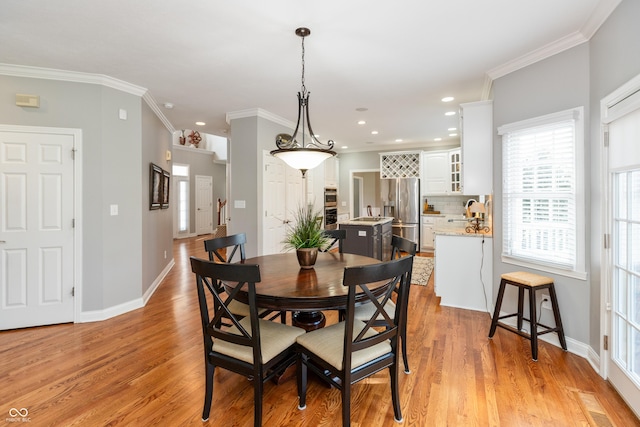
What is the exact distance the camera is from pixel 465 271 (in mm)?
3641

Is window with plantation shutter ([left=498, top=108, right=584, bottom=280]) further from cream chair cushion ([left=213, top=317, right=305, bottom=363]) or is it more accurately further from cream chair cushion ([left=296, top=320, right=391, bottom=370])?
cream chair cushion ([left=213, top=317, right=305, bottom=363])

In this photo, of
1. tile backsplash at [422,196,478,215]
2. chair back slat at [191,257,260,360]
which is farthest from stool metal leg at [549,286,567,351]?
tile backsplash at [422,196,478,215]

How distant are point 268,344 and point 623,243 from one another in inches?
91.6

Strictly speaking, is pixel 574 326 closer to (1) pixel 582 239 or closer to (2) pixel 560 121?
(1) pixel 582 239

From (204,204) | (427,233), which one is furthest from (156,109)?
(204,204)

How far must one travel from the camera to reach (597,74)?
2334mm

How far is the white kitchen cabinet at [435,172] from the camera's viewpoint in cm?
703

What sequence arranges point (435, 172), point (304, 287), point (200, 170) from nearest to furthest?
point (304, 287)
point (435, 172)
point (200, 170)

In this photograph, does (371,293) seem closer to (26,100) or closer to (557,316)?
(557,316)

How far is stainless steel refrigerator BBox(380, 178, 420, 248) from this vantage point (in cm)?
730

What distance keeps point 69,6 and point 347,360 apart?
2.88 m

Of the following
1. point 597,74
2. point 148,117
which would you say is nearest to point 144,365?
point 148,117

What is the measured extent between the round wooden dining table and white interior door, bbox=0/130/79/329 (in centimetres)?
223

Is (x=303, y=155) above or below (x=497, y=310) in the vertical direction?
above
